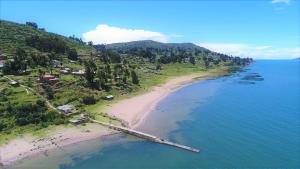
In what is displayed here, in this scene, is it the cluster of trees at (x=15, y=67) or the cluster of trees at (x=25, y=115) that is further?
the cluster of trees at (x=15, y=67)

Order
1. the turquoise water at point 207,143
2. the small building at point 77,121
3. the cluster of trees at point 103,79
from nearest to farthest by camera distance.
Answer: the turquoise water at point 207,143 → the small building at point 77,121 → the cluster of trees at point 103,79

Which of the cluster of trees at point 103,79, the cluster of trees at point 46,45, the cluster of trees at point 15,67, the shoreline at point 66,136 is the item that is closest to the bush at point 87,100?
the shoreline at point 66,136

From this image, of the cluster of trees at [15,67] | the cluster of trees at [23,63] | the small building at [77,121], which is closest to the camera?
the small building at [77,121]


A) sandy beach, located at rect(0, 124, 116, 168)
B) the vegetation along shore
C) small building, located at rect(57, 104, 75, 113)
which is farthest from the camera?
small building, located at rect(57, 104, 75, 113)

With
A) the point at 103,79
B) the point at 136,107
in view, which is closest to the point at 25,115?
the point at 136,107

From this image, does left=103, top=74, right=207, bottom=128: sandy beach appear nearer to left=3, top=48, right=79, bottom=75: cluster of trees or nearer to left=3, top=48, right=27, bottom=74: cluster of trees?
left=3, top=48, right=79, bottom=75: cluster of trees

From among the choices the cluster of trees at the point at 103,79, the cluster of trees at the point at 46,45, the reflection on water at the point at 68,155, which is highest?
the cluster of trees at the point at 46,45

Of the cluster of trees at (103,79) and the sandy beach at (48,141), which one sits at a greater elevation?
the cluster of trees at (103,79)

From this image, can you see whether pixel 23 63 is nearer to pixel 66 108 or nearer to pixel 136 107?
pixel 66 108

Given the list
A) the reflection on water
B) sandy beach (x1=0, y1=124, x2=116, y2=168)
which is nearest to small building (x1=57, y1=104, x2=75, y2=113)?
sandy beach (x1=0, y1=124, x2=116, y2=168)

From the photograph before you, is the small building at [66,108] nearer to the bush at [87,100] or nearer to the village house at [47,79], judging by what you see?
the bush at [87,100]
